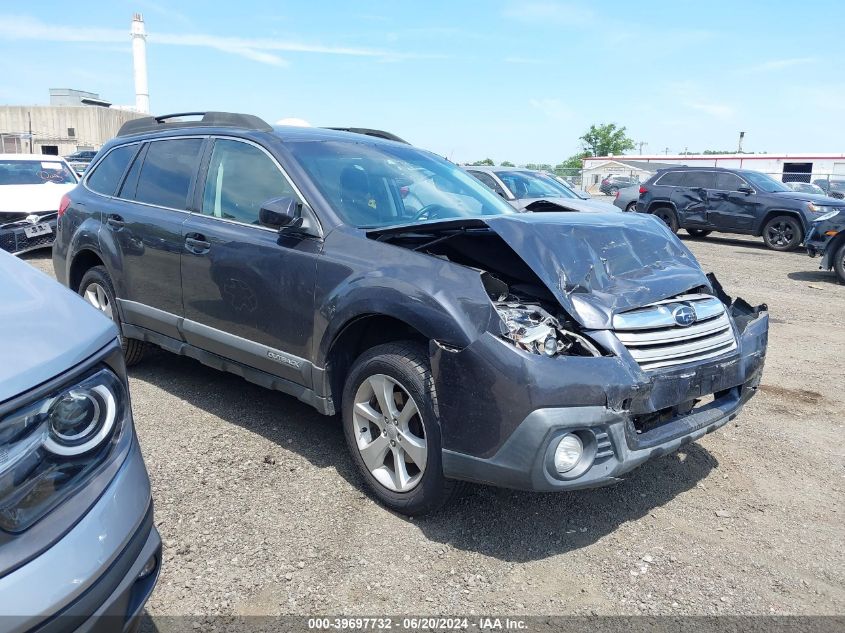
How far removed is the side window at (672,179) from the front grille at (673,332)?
45.7ft

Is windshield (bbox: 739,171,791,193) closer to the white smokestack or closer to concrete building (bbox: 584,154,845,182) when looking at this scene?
concrete building (bbox: 584,154,845,182)

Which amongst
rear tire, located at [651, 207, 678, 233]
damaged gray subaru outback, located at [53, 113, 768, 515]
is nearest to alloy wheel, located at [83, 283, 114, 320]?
damaged gray subaru outback, located at [53, 113, 768, 515]

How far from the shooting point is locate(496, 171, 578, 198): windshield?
12.4 m

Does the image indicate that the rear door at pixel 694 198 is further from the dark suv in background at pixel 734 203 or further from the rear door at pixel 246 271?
the rear door at pixel 246 271

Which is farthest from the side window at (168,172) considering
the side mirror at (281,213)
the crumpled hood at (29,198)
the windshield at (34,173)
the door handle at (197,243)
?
the windshield at (34,173)

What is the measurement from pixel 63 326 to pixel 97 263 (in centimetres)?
390

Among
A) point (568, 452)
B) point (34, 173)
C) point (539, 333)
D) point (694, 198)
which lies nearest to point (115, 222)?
point (539, 333)

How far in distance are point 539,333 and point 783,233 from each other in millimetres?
13749

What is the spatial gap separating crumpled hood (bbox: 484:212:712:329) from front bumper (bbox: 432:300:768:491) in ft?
1.06

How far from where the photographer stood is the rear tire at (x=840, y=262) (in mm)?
10062

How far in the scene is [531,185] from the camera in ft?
41.7

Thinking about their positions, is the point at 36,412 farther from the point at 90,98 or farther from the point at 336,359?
the point at 90,98

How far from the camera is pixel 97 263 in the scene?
519 centimetres

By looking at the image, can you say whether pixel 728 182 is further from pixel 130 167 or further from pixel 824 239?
pixel 130 167
